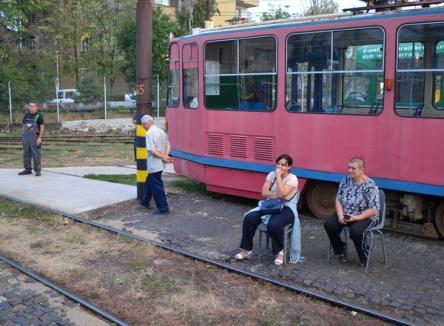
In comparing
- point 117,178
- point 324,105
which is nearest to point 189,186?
point 117,178

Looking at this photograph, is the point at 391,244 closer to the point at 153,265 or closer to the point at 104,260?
the point at 153,265

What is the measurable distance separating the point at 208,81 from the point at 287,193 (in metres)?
3.67

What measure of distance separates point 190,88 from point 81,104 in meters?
22.5

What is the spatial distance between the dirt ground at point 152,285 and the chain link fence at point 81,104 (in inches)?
793

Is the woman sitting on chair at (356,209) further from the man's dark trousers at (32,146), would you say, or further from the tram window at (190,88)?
the man's dark trousers at (32,146)

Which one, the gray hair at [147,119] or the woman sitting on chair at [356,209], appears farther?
the gray hair at [147,119]

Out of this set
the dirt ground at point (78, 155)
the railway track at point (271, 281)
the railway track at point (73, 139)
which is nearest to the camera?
the railway track at point (271, 281)

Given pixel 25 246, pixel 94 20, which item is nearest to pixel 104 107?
pixel 94 20

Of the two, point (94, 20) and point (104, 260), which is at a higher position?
point (94, 20)

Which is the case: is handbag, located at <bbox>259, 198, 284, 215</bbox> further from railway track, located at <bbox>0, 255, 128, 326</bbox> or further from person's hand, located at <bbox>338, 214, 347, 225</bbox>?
railway track, located at <bbox>0, 255, 128, 326</bbox>

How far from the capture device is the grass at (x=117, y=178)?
1137cm

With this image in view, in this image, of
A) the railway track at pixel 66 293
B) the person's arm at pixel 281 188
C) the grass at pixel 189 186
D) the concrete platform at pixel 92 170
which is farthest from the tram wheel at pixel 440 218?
the concrete platform at pixel 92 170

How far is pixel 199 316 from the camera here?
4859 millimetres

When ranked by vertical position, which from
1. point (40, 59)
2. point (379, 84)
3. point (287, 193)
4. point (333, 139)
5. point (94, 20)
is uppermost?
point (94, 20)
